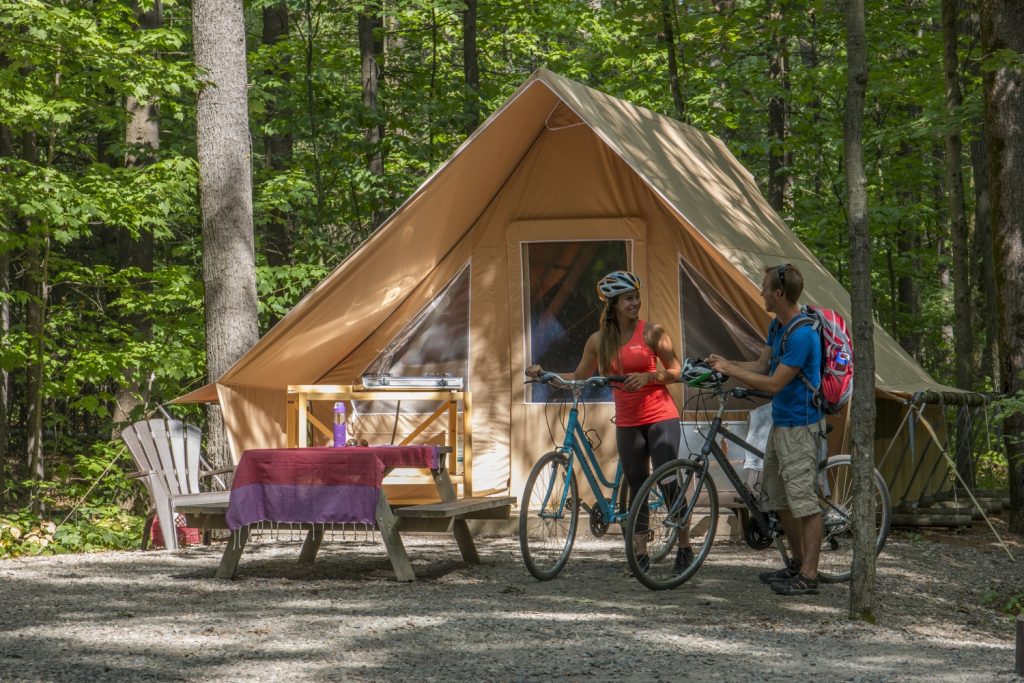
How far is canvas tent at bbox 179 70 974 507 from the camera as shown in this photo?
755cm

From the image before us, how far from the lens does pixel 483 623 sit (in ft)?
14.8

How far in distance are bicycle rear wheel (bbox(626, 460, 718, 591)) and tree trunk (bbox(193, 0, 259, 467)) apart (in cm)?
360

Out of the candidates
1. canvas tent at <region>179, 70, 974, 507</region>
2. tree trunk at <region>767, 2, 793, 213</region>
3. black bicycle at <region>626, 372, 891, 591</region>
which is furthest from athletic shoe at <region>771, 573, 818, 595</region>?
tree trunk at <region>767, 2, 793, 213</region>

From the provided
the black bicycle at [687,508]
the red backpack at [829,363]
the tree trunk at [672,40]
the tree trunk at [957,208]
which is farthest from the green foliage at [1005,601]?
the tree trunk at [672,40]

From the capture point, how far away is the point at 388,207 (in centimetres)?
1230

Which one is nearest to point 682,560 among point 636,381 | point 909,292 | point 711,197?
point 636,381

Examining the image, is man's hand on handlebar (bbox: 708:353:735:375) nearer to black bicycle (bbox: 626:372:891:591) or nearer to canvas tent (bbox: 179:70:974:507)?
black bicycle (bbox: 626:372:891:591)

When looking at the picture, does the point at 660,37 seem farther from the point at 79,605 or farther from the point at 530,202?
the point at 79,605

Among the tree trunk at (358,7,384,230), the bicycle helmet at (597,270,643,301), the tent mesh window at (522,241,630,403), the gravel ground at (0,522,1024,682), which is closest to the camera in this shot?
the gravel ground at (0,522,1024,682)

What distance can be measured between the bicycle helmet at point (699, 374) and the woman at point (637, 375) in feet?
0.57

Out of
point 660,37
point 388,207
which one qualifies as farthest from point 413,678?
point 660,37

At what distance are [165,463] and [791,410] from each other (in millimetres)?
3994

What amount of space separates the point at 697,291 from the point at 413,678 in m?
4.58

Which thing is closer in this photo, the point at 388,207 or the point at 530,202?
the point at 530,202
